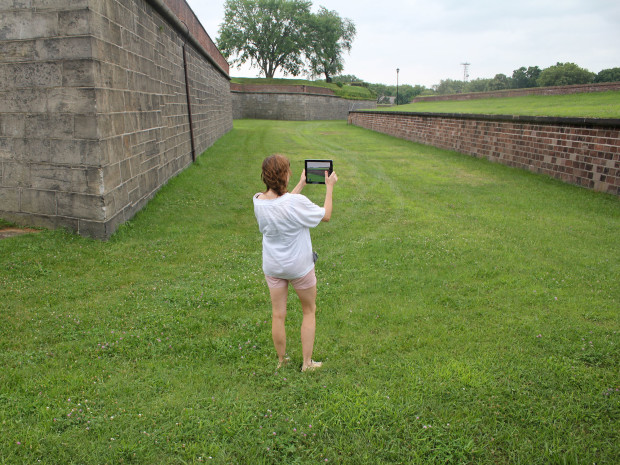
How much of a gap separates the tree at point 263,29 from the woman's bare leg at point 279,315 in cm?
6039

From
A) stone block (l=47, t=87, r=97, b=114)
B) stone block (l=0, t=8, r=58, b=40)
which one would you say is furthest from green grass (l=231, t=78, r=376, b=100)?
stone block (l=47, t=87, r=97, b=114)

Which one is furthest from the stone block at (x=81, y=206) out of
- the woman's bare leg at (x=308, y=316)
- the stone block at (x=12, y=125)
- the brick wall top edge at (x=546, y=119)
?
the brick wall top edge at (x=546, y=119)

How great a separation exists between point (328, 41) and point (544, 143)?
56214mm

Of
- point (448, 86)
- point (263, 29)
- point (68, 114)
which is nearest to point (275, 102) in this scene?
point (263, 29)

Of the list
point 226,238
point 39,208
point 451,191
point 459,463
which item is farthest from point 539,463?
point 451,191

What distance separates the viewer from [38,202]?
6535mm

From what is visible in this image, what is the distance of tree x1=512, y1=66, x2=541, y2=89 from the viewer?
75188 mm

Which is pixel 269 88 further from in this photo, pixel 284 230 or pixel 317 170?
pixel 284 230

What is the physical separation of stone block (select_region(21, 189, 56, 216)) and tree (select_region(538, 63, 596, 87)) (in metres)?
58.0

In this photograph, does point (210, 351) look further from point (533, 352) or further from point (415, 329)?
point (533, 352)

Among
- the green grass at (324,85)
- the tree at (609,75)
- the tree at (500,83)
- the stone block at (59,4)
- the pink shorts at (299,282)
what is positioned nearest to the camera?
the pink shorts at (299,282)

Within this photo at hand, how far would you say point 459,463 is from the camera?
2605mm

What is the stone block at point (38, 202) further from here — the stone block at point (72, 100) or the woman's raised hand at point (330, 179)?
the woman's raised hand at point (330, 179)

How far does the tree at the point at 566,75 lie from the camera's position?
168 ft
